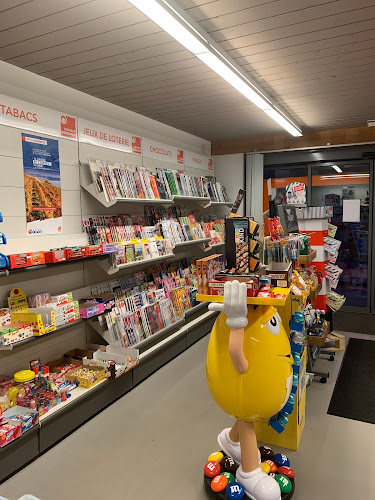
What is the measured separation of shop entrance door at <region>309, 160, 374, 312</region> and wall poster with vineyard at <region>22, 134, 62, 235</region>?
462 cm

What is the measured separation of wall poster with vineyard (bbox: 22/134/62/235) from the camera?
3.28m

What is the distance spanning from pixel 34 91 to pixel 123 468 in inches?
124

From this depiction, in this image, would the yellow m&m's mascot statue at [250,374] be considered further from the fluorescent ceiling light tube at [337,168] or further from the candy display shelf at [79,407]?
the fluorescent ceiling light tube at [337,168]

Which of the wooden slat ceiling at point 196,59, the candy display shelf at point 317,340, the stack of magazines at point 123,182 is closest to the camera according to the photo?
the wooden slat ceiling at point 196,59

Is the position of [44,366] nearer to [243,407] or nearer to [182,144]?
[243,407]

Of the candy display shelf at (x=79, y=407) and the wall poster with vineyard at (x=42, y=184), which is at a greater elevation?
the wall poster with vineyard at (x=42, y=184)

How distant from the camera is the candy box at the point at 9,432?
249 centimetres

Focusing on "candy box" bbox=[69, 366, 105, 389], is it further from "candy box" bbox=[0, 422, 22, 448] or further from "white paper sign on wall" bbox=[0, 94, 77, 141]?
"white paper sign on wall" bbox=[0, 94, 77, 141]

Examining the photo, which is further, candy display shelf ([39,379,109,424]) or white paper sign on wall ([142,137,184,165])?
white paper sign on wall ([142,137,184,165])

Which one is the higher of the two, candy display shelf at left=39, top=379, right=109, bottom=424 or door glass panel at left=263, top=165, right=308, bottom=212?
door glass panel at left=263, top=165, right=308, bottom=212

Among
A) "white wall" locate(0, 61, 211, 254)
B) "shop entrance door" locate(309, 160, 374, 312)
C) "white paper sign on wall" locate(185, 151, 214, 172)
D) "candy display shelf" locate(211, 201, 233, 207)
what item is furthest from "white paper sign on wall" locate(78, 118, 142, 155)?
"shop entrance door" locate(309, 160, 374, 312)

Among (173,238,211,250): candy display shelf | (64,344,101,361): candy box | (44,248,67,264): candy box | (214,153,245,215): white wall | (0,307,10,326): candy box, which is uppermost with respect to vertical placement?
(214,153,245,215): white wall

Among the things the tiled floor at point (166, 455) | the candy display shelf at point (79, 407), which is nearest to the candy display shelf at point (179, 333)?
the candy display shelf at point (79, 407)

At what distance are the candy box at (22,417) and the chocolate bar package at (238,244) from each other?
1.74 metres
